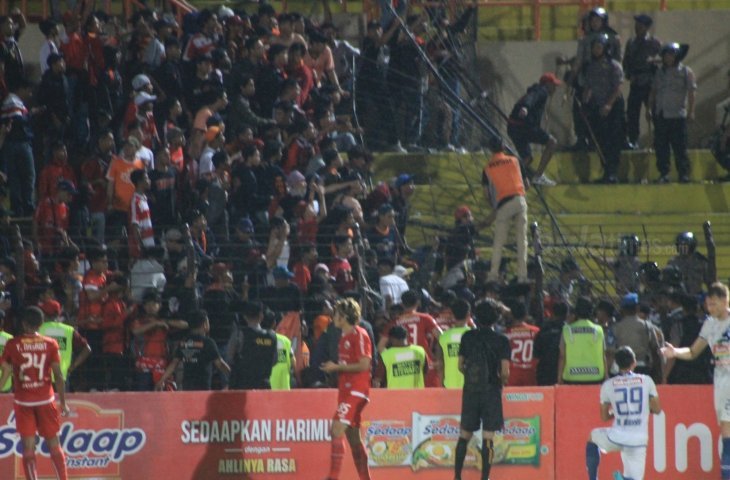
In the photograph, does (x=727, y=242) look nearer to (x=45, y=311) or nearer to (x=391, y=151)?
(x=391, y=151)

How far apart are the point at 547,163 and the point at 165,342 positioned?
25.5 feet

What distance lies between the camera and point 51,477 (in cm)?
A: 1697

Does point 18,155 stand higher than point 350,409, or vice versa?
point 18,155

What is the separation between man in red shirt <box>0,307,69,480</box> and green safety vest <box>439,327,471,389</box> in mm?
4113

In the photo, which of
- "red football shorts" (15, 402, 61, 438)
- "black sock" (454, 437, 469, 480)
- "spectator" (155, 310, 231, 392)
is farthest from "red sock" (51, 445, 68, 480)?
"black sock" (454, 437, 469, 480)

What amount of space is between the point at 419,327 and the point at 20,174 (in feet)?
20.8

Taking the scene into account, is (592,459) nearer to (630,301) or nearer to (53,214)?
(630,301)

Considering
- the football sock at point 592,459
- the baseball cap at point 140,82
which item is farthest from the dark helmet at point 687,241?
the baseball cap at point 140,82

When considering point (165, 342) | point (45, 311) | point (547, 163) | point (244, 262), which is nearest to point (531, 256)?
point (547, 163)

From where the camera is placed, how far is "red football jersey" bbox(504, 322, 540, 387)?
1792 cm

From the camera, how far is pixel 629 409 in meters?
15.6

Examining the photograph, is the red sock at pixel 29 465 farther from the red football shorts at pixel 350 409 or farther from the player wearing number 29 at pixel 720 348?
the player wearing number 29 at pixel 720 348

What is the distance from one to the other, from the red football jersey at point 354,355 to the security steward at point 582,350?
243 centimetres

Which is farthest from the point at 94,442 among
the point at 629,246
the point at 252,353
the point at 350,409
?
the point at 629,246
